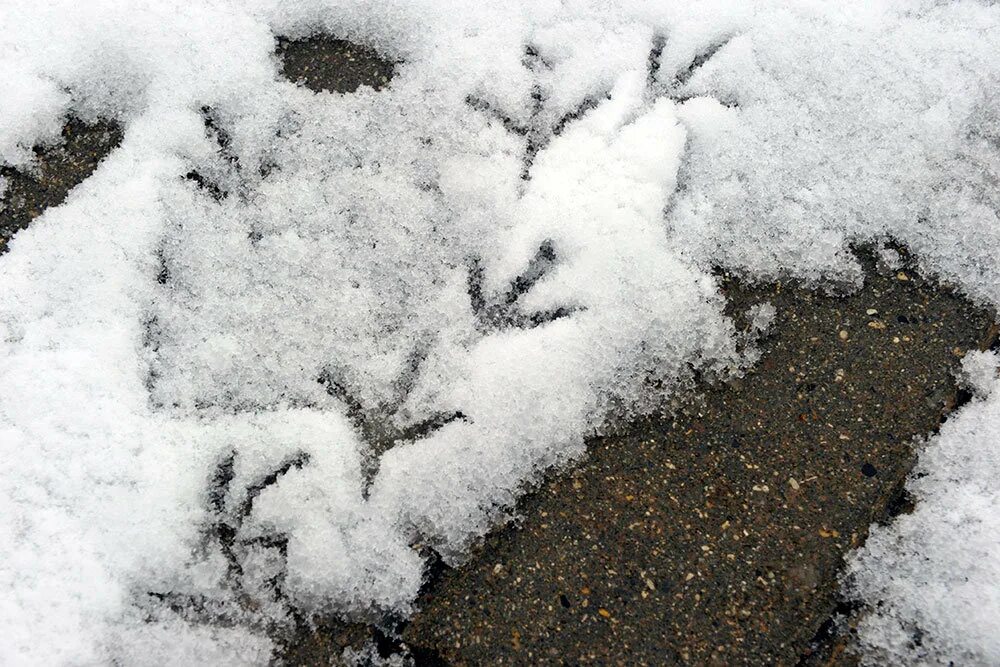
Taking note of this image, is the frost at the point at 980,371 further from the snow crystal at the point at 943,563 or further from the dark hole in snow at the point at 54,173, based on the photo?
the dark hole in snow at the point at 54,173

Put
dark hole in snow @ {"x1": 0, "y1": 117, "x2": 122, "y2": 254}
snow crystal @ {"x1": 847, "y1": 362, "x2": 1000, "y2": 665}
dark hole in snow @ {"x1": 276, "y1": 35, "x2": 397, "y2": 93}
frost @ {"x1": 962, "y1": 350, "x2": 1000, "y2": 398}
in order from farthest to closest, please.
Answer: dark hole in snow @ {"x1": 276, "y1": 35, "x2": 397, "y2": 93} < dark hole in snow @ {"x1": 0, "y1": 117, "x2": 122, "y2": 254} < frost @ {"x1": 962, "y1": 350, "x2": 1000, "y2": 398} < snow crystal @ {"x1": 847, "y1": 362, "x2": 1000, "y2": 665}

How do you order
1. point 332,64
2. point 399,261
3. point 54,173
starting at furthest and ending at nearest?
point 332,64 → point 54,173 → point 399,261

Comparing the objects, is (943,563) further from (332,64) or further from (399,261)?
(332,64)

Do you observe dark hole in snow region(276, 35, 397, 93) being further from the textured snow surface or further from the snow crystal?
the snow crystal

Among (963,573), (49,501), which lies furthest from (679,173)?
(49,501)

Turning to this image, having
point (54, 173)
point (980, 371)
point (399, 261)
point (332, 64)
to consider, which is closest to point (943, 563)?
point (980, 371)

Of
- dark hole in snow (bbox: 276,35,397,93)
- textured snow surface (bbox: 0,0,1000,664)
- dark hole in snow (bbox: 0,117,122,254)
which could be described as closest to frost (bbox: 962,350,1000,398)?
textured snow surface (bbox: 0,0,1000,664)
